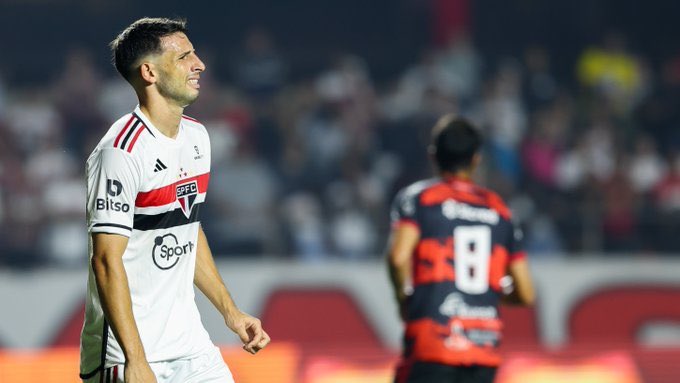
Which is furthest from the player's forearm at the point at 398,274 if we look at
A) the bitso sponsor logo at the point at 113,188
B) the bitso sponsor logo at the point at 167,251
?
the bitso sponsor logo at the point at 113,188

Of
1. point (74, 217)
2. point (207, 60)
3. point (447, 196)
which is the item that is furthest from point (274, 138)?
point (447, 196)

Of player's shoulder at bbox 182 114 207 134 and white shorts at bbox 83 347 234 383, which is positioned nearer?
white shorts at bbox 83 347 234 383

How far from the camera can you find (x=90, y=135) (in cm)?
1145

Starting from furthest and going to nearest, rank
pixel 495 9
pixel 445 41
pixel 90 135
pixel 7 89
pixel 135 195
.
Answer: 1. pixel 495 9
2. pixel 445 41
3. pixel 7 89
4. pixel 90 135
5. pixel 135 195

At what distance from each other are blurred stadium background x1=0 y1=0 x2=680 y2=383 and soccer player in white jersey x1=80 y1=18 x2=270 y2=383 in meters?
4.30

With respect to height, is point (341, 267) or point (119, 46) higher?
point (119, 46)

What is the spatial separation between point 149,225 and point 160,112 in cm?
39

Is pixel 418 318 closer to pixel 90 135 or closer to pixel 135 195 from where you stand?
pixel 135 195

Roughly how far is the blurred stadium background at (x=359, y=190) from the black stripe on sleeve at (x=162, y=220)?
4422 mm

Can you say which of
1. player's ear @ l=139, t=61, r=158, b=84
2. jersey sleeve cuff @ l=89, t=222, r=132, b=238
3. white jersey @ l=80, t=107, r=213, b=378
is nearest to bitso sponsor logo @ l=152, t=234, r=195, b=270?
white jersey @ l=80, t=107, r=213, b=378

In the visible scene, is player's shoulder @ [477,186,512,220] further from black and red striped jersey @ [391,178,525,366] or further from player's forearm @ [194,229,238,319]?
player's forearm @ [194,229,238,319]

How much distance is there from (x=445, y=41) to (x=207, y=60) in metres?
3.17

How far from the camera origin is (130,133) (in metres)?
4.11

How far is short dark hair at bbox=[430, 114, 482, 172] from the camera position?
5.77 m
